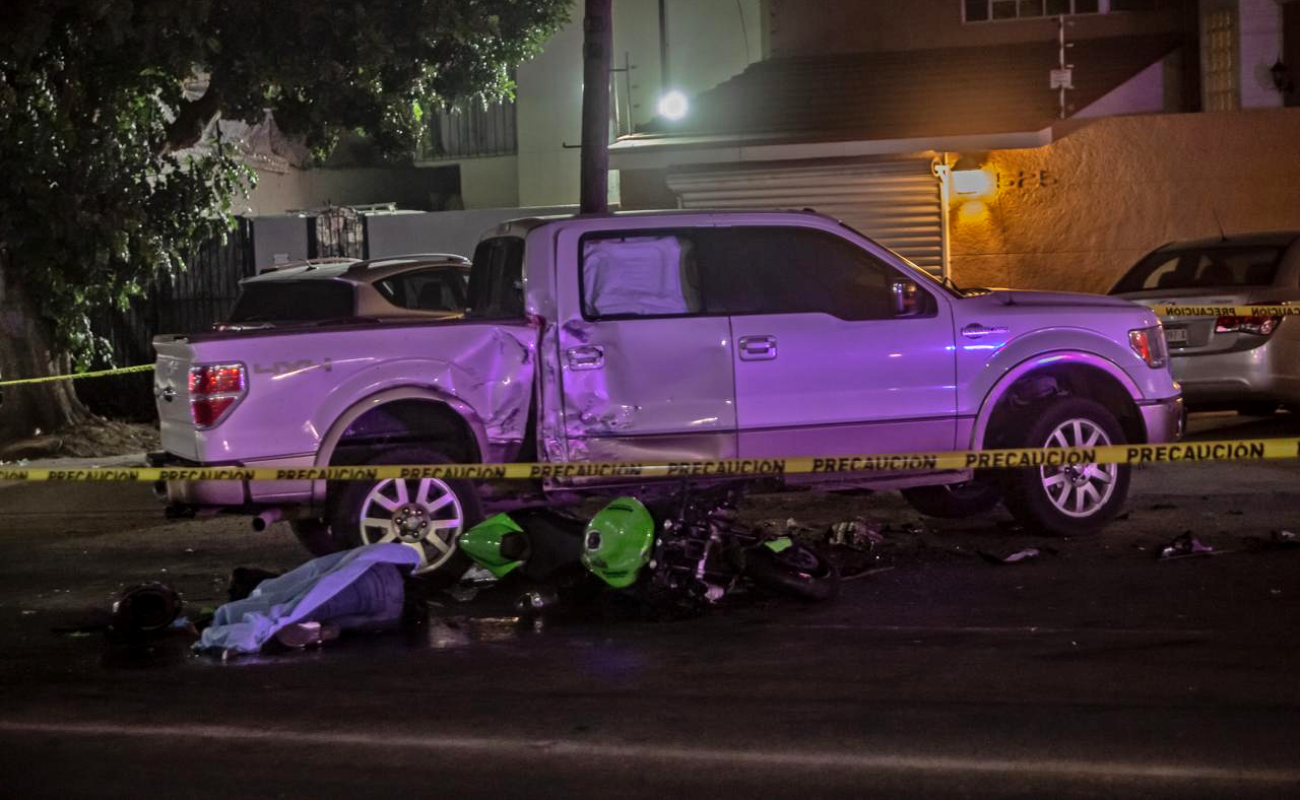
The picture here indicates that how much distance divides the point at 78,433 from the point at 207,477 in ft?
27.5

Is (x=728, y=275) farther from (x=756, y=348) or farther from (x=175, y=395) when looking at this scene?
(x=175, y=395)

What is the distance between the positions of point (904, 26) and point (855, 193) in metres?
2.65

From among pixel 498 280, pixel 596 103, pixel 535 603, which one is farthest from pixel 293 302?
pixel 535 603

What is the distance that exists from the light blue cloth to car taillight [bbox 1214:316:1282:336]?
705 cm

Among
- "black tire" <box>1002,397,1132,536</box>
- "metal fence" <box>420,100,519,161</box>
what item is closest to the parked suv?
"black tire" <box>1002,397,1132,536</box>

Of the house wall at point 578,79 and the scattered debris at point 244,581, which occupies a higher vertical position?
the house wall at point 578,79

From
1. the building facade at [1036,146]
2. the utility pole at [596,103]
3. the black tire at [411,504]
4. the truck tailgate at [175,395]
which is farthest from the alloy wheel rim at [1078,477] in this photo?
the building facade at [1036,146]

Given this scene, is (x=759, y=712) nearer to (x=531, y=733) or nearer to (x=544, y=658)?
(x=531, y=733)

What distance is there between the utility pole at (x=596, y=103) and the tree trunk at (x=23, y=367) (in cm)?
592

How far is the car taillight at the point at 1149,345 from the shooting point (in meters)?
9.41

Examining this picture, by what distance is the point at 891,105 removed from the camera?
1744 cm

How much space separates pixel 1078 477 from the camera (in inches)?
366

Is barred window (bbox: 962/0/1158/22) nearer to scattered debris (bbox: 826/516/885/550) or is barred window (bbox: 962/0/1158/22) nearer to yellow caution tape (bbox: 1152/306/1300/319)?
yellow caution tape (bbox: 1152/306/1300/319)

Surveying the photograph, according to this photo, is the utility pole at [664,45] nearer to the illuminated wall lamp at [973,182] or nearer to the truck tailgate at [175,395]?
the illuminated wall lamp at [973,182]
